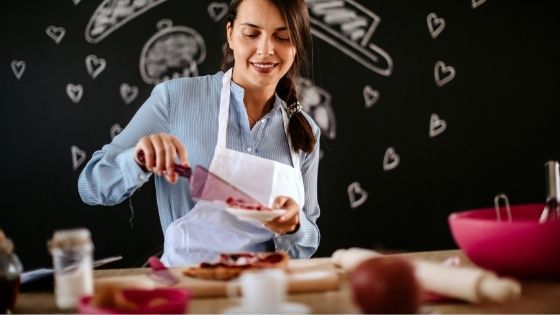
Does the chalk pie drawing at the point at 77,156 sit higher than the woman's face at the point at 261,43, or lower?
lower

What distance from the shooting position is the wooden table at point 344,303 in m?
1.13

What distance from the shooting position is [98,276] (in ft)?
5.05

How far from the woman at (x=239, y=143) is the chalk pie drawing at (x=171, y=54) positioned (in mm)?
1041

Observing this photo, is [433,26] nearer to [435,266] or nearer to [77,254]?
[435,266]

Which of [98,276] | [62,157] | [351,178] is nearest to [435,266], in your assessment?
[98,276]

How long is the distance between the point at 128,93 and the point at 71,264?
209 centimetres

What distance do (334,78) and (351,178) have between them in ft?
1.72

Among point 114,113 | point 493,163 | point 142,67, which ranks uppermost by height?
point 142,67

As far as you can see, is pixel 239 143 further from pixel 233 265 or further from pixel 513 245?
pixel 513 245

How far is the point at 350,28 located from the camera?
3.35m

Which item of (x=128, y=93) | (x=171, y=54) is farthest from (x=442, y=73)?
(x=128, y=93)

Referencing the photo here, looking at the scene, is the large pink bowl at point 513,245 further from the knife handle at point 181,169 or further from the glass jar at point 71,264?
the glass jar at point 71,264

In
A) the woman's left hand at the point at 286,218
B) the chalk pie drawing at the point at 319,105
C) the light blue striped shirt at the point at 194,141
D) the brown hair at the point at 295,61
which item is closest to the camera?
the woman's left hand at the point at 286,218

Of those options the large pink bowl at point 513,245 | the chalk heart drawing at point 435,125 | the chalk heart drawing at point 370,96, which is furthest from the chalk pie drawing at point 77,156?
the large pink bowl at point 513,245
